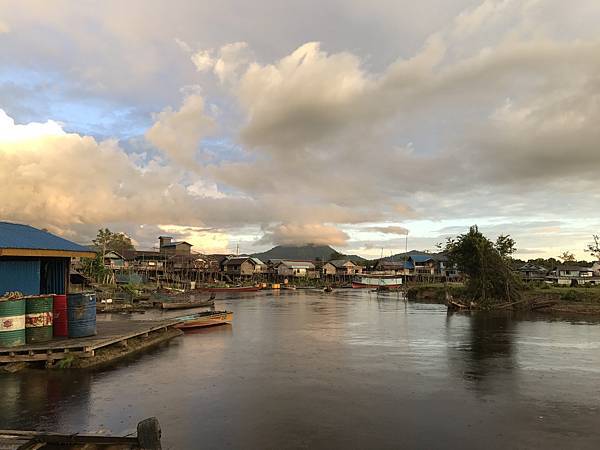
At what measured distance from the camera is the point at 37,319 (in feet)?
55.2

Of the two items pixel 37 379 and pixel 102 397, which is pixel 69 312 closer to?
pixel 37 379

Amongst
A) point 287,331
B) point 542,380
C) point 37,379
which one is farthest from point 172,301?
point 542,380

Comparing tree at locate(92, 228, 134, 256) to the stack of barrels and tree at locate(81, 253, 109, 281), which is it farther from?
the stack of barrels

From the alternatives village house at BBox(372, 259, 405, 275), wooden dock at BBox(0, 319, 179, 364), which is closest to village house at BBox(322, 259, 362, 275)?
village house at BBox(372, 259, 405, 275)

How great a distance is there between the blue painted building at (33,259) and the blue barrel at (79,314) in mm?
2193

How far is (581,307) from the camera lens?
148 feet

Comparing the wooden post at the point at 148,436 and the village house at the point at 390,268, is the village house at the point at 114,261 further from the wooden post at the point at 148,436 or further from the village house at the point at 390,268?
the wooden post at the point at 148,436

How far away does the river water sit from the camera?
35.2 feet

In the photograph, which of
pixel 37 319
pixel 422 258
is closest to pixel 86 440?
pixel 37 319

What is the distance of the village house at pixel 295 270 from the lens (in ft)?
398

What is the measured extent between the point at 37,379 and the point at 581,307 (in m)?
48.1

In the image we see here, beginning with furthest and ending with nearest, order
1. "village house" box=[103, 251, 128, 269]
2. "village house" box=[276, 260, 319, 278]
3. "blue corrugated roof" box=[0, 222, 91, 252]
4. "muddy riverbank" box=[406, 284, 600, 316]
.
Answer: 1. "village house" box=[276, 260, 319, 278]
2. "village house" box=[103, 251, 128, 269]
3. "muddy riverbank" box=[406, 284, 600, 316]
4. "blue corrugated roof" box=[0, 222, 91, 252]

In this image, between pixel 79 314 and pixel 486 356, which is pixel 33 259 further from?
pixel 486 356

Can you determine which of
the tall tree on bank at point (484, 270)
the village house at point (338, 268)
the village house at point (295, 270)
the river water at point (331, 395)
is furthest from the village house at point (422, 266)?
the river water at point (331, 395)
